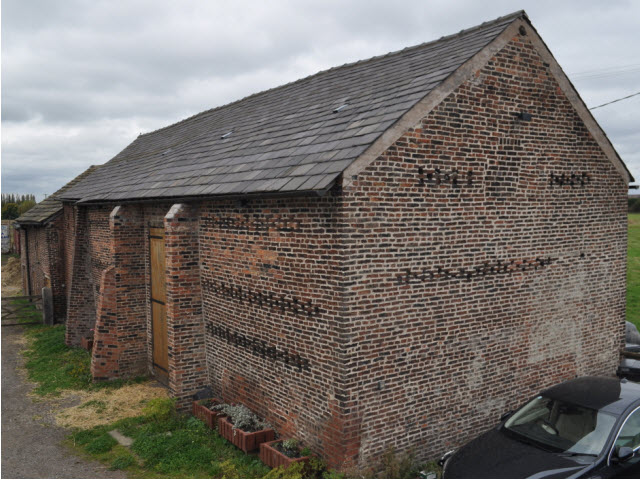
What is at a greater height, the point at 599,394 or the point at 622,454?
the point at 599,394

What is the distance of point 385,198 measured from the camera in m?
6.80

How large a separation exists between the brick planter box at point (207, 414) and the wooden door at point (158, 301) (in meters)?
2.21

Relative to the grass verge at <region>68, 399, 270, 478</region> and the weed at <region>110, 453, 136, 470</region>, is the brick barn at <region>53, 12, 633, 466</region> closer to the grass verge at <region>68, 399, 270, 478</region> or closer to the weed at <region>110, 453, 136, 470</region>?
the grass verge at <region>68, 399, 270, 478</region>

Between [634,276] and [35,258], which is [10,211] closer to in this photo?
[35,258]

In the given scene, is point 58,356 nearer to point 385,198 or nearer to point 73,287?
point 73,287

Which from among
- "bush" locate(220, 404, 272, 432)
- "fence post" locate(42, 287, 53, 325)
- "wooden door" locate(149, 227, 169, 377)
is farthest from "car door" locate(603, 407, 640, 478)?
"fence post" locate(42, 287, 53, 325)

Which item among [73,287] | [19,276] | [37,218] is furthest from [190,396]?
[19,276]

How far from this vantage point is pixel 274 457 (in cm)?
703

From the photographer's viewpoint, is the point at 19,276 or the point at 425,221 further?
the point at 19,276

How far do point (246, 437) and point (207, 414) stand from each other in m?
1.50

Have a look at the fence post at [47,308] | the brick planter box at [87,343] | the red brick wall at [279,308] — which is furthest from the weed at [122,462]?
the fence post at [47,308]

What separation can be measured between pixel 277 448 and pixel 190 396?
9.67 ft

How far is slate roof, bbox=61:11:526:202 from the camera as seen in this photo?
23.4ft

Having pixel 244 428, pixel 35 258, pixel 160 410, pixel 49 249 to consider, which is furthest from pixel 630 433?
pixel 35 258
